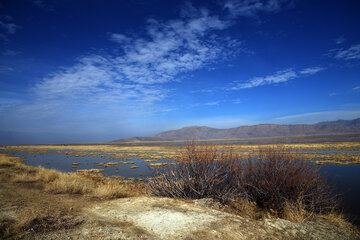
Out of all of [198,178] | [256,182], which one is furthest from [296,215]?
[198,178]

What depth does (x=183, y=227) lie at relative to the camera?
18.0 ft

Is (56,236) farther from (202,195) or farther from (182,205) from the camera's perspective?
(202,195)

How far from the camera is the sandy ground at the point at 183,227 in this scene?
198 inches

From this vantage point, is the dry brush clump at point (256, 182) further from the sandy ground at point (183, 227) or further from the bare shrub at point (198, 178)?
the sandy ground at point (183, 227)

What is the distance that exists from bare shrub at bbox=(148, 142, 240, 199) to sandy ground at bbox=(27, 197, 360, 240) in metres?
2.08

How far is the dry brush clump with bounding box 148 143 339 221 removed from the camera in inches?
320

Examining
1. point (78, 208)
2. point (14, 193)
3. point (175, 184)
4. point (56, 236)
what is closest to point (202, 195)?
point (175, 184)

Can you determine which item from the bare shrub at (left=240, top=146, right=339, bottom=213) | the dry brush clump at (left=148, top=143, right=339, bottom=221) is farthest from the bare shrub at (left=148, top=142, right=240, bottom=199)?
the bare shrub at (left=240, top=146, right=339, bottom=213)

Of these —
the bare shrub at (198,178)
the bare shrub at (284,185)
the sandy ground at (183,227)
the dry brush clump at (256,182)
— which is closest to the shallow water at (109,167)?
the bare shrub at (198,178)

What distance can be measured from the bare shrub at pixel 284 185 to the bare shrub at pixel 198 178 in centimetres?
115

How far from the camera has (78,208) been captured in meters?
7.34

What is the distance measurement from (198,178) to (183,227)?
3812 mm

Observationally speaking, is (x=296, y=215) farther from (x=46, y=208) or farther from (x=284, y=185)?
(x=46, y=208)

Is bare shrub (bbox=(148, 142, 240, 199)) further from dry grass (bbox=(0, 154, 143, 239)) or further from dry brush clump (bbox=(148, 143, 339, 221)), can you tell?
dry grass (bbox=(0, 154, 143, 239))
